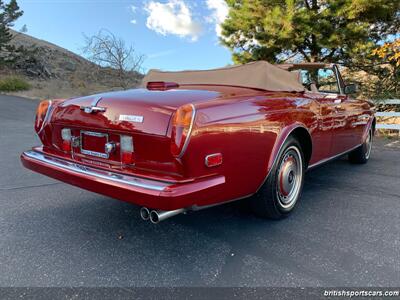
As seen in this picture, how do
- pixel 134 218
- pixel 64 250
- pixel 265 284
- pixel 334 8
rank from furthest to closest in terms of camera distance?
pixel 334 8 < pixel 134 218 < pixel 64 250 < pixel 265 284

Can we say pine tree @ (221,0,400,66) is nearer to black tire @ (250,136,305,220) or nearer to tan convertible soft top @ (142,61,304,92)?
tan convertible soft top @ (142,61,304,92)

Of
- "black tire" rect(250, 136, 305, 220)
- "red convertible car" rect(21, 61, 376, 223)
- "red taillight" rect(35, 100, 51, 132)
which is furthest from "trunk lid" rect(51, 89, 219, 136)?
"black tire" rect(250, 136, 305, 220)

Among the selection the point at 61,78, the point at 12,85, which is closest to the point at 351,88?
the point at 12,85

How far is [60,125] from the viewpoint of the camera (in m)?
2.83

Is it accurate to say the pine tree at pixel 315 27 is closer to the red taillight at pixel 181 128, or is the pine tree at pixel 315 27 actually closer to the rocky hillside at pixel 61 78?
the red taillight at pixel 181 128

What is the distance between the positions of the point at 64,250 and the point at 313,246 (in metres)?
1.88

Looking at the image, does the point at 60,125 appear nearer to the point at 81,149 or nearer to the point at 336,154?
the point at 81,149

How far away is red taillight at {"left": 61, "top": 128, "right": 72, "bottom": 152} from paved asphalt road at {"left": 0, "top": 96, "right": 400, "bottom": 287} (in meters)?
0.68

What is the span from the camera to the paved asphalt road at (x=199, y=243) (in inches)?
83.6

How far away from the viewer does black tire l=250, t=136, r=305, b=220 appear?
2736 mm

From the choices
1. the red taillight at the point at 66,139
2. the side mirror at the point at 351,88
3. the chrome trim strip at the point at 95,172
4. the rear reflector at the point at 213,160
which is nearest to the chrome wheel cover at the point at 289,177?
the rear reflector at the point at 213,160

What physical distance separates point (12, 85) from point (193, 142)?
23288 millimetres

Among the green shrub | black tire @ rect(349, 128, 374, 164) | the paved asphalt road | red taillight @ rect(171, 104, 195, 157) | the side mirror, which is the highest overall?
the green shrub

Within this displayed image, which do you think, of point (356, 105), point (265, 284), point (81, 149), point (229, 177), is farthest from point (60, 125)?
point (356, 105)
